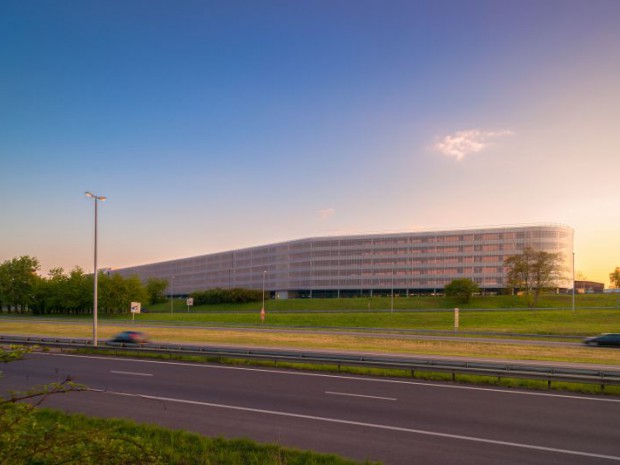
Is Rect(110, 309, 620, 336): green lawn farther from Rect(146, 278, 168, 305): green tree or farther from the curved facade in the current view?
Rect(146, 278, 168, 305): green tree

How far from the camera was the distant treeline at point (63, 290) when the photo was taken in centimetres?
9944

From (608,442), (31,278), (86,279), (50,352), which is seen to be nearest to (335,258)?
(86,279)

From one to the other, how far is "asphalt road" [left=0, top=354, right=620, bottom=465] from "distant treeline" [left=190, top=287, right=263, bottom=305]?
3626 inches

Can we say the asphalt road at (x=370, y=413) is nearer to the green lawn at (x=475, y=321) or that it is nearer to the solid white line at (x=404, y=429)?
the solid white line at (x=404, y=429)

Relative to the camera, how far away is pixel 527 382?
1867 centimetres

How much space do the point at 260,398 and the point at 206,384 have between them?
350 cm

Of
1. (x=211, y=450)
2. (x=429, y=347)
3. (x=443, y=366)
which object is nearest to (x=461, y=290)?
(x=429, y=347)

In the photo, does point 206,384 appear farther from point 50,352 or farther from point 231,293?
point 231,293

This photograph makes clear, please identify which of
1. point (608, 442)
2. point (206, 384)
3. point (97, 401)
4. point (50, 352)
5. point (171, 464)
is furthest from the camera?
point (50, 352)

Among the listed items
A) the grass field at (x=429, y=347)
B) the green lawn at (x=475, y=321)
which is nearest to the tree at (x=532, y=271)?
the green lawn at (x=475, y=321)

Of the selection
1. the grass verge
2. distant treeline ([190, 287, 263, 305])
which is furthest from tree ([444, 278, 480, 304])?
the grass verge

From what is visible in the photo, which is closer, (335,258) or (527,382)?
(527,382)

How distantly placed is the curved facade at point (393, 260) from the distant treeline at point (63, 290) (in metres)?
19.0

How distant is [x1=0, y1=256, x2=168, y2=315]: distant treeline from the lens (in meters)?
99.4
